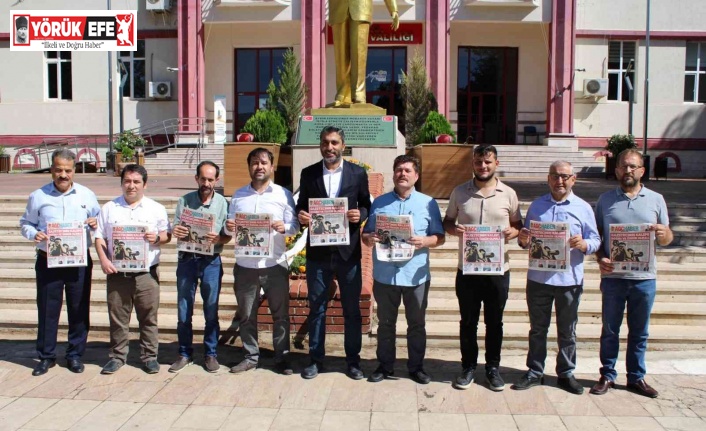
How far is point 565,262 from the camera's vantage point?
5.31 meters

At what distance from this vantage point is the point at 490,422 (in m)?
4.91

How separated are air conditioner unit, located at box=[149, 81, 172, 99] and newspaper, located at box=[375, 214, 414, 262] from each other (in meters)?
23.9

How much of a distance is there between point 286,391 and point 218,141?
858 inches

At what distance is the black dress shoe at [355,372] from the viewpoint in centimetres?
580

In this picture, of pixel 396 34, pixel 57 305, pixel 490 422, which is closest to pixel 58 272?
pixel 57 305

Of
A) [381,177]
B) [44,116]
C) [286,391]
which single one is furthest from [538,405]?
[44,116]

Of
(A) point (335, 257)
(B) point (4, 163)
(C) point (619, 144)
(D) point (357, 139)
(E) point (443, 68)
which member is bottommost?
(A) point (335, 257)

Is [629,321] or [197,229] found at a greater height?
[197,229]

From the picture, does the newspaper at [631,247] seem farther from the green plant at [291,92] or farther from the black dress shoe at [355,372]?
the green plant at [291,92]

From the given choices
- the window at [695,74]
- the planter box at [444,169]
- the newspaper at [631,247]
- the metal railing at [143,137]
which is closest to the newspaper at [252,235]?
the newspaper at [631,247]

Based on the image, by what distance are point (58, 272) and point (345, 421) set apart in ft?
9.95

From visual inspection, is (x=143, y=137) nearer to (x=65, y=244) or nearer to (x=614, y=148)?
(x=614, y=148)

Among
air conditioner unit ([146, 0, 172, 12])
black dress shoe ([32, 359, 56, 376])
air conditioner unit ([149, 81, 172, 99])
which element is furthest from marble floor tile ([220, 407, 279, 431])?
air conditioner unit ([146, 0, 172, 12])

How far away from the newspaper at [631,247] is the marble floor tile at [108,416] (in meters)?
4.00
